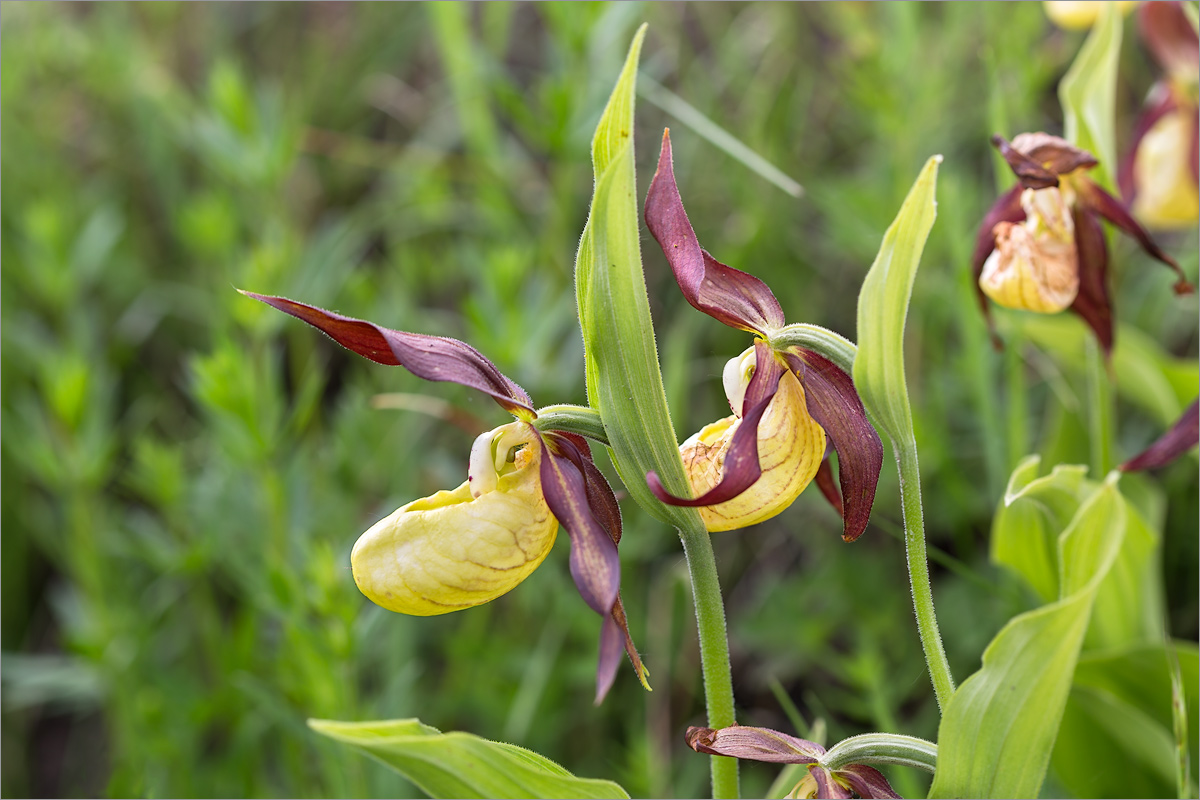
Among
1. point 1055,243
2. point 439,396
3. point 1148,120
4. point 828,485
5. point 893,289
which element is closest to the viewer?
point 893,289

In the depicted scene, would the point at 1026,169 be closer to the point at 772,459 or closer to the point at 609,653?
the point at 772,459

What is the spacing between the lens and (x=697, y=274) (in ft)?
1.73

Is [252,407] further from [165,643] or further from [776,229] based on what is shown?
[776,229]

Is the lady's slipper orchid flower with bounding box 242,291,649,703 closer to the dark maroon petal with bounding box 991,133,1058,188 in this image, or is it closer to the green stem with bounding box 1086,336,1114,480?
the dark maroon petal with bounding box 991,133,1058,188

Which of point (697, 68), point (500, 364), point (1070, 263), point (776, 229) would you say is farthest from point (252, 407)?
point (697, 68)

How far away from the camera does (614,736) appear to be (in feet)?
4.35

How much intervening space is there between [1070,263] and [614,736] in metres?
0.89

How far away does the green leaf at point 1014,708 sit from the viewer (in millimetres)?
465

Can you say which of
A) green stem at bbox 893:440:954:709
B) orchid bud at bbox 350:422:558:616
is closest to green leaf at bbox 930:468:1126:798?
green stem at bbox 893:440:954:709

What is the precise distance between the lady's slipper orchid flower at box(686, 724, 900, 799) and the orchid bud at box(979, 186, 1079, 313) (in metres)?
0.40

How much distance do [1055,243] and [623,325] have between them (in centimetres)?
47

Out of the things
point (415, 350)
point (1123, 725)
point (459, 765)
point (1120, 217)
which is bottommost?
point (1123, 725)

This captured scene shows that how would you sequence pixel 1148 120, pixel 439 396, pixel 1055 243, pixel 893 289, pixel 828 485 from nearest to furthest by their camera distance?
1. pixel 893 289
2. pixel 828 485
3. pixel 1055 243
4. pixel 1148 120
5. pixel 439 396

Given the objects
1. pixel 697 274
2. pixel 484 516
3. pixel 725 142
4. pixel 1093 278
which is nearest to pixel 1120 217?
pixel 1093 278
